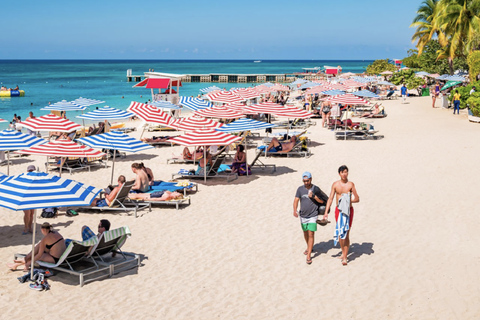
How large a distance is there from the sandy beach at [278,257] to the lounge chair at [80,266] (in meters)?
0.15

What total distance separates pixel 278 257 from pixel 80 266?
3012 mm

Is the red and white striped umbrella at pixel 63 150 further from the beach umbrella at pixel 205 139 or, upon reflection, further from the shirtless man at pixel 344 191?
the shirtless man at pixel 344 191

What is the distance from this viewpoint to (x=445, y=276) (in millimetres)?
7309

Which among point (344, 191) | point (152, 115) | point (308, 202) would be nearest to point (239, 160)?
point (152, 115)

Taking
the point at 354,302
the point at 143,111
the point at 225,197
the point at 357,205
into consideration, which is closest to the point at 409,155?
the point at 357,205

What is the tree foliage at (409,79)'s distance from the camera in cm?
4084

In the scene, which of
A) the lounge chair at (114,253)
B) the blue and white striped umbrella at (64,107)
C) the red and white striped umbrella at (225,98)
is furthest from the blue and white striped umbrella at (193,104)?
the lounge chair at (114,253)

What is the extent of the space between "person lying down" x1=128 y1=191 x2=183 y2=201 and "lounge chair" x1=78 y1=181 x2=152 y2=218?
0.16 meters

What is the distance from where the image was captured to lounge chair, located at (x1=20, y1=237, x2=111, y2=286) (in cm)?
733

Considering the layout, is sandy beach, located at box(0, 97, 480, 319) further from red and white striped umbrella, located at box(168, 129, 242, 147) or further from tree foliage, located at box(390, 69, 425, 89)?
tree foliage, located at box(390, 69, 425, 89)

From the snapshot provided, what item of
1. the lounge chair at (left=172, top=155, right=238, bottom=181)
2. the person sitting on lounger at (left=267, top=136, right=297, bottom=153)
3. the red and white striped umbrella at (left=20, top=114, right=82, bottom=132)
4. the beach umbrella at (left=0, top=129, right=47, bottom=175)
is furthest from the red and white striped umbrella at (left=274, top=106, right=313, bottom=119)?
the beach umbrella at (left=0, top=129, right=47, bottom=175)

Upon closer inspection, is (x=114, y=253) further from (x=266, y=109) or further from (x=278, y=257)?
(x=266, y=109)

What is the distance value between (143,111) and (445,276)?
44.6 ft

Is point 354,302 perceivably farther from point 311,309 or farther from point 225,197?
point 225,197
